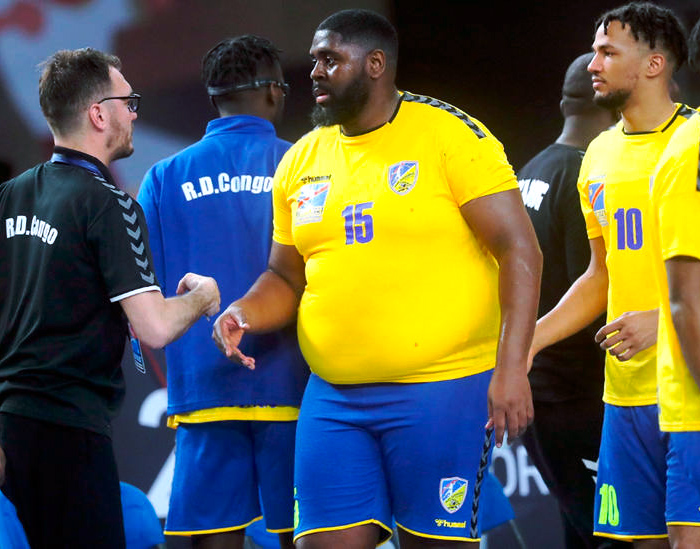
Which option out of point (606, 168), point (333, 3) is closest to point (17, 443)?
point (606, 168)

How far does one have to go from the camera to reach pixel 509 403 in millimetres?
2945

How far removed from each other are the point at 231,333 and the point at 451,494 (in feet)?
2.51

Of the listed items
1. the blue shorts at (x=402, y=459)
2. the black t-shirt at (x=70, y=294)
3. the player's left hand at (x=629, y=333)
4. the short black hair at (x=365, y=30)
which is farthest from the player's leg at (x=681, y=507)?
the black t-shirt at (x=70, y=294)

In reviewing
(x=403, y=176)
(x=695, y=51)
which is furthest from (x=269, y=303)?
(x=695, y=51)

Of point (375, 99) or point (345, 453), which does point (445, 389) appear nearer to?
point (345, 453)

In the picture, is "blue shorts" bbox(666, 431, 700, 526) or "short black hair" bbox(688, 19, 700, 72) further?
"blue shorts" bbox(666, 431, 700, 526)

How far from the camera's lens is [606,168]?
3.63 metres

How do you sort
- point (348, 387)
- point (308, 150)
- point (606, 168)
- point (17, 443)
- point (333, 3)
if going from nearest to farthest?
point (17, 443), point (348, 387), point (308, 150), point (606, 168), point (333, 3)

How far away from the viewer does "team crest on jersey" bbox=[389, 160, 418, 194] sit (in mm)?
3105

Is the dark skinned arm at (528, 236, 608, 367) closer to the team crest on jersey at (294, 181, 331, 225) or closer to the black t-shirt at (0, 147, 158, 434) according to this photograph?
the team crest on jersey at (294, 181, 331, 225)

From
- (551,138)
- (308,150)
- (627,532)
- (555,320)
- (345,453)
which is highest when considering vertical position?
(551,138)

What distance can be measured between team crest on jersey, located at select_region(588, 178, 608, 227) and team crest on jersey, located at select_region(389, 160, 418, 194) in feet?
2.61

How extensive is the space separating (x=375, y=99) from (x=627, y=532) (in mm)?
1479

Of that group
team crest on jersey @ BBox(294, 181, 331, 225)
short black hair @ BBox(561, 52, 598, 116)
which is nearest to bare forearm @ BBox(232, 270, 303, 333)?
team crest on jersey @ BBox(294, 181, 331, 225)
